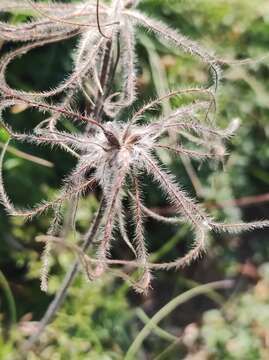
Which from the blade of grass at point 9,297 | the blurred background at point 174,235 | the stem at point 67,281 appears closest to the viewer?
the stem at point 67,281

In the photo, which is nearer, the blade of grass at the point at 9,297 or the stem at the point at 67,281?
the stem at the point at 67,281

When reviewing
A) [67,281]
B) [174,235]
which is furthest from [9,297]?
[174,235]

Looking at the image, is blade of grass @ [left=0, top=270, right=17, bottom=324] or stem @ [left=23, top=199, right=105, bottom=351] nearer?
stem @ [left=23, top=199, right=105, bottom=351]

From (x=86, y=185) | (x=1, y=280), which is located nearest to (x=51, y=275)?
(x=1, y=280)

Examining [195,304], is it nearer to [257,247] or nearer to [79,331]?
[257,247]

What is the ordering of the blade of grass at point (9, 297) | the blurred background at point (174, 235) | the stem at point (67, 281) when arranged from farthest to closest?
the blurred background at point (174, 235) < the blade of grass at point (9, 297) < the stem at point (67, 281)

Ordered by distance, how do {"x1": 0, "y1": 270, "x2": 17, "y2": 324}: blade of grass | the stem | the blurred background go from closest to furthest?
the stem, {"x1": 0, "y1": 270, "x2": 17, "y2": 324}: blade of grass, the blurred background

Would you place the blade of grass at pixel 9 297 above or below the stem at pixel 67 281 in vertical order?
below

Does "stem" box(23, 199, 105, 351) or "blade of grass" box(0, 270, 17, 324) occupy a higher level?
"stem" box(23, 199, 105, 351)
